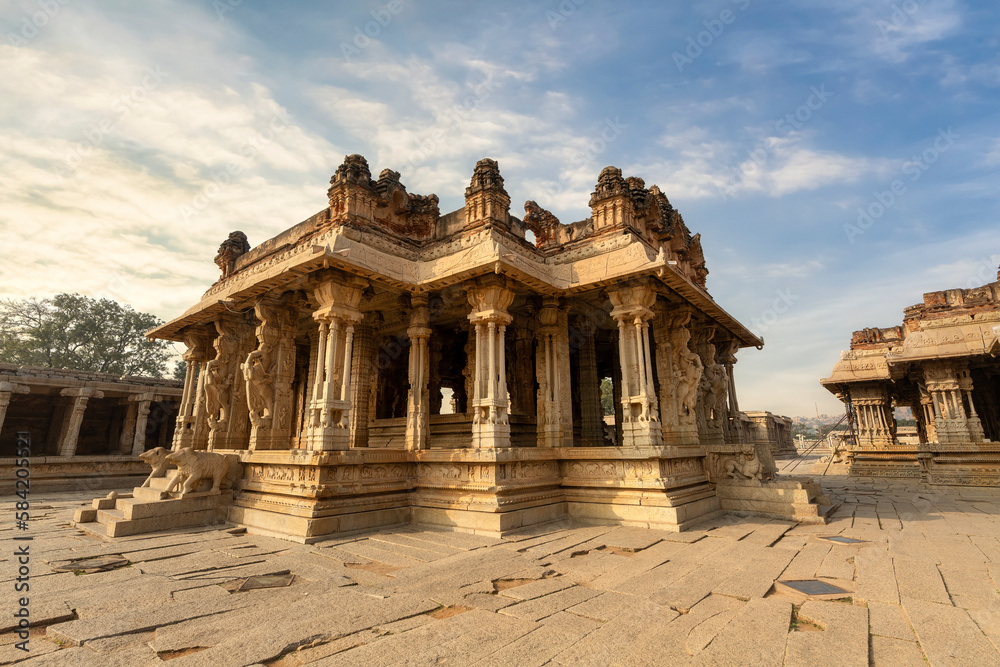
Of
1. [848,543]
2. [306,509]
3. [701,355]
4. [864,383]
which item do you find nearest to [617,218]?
[701,355]

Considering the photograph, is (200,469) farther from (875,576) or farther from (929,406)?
(929,406)

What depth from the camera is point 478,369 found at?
10078 millimetres

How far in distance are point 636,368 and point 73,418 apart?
21.8m

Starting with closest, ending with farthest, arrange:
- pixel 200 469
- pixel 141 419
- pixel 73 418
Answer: pixel 200 469
pixel 73 418
pixel 141 419

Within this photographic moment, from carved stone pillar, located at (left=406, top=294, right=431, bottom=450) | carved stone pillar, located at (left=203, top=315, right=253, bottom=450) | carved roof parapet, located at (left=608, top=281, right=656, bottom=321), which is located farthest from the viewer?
carved stone pillar, located at (left=203, top=315, right=253, bottom=450)

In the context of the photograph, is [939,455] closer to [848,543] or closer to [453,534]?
[848,543]

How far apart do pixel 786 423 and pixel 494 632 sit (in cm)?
5209

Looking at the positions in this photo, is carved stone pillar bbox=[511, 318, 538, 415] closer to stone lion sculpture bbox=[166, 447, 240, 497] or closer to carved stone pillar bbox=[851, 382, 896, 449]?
stone lion sculpture bbox=[166, 447, 240, 497]

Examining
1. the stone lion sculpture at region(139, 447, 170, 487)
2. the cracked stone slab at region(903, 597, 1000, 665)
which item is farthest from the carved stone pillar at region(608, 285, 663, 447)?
the stone lion sculpture at region(139, 447, 170, 487)

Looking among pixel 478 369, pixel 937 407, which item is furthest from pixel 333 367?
pixel 937 407

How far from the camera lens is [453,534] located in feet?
28.5

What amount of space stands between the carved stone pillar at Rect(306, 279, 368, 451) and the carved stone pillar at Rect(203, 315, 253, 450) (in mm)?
5067

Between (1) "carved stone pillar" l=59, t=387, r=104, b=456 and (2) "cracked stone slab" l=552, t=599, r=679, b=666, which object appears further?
(1) "carved stone pillar" l=59, t=387, r=104, b=456

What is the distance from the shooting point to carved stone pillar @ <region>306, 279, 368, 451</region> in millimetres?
9125
